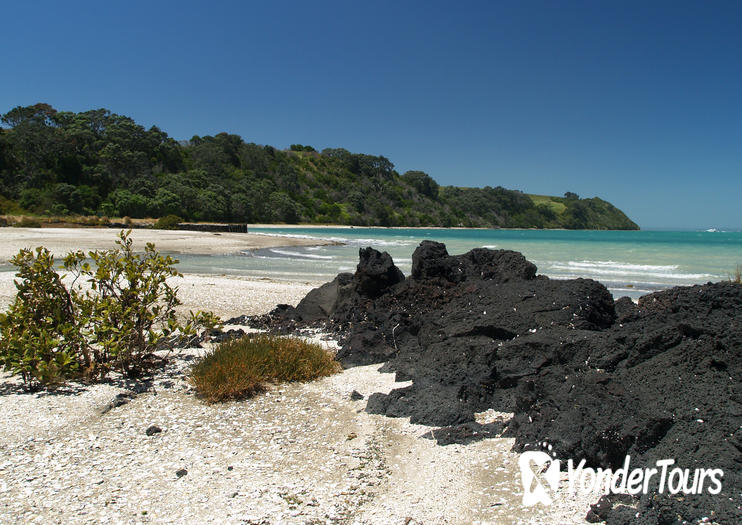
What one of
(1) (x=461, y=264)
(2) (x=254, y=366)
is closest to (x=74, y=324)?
(2) (x=254, y=366)

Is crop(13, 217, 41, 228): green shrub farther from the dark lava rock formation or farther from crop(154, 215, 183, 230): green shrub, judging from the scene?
the dark lava rock formation

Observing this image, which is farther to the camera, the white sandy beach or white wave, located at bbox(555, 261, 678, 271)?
white wave, located at bbox(555, 261, 678, 271)

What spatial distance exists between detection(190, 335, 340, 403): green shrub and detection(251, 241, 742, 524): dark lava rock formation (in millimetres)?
671

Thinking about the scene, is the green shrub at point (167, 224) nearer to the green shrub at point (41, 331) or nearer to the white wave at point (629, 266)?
the white wave at point (629, 266)

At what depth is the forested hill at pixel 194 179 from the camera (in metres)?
67.9

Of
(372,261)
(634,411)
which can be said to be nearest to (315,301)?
(372,261)

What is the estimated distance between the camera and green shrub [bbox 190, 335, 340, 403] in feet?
16.2

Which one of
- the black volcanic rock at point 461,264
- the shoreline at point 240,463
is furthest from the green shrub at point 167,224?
the shoreline at point 240,463

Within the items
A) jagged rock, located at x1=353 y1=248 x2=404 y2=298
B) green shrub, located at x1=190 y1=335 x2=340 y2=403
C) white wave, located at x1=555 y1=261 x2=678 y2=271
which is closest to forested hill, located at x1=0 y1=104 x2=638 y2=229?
white wave, located at x1=555 y1=261 x2=678 y2=271

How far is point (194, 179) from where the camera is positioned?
81.5 metres

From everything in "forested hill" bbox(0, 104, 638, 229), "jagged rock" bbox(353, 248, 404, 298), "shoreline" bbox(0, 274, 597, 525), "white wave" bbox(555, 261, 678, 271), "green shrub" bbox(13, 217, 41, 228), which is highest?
"forested hill" bbox(0, 104, 638, 229)

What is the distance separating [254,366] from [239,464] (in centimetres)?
159

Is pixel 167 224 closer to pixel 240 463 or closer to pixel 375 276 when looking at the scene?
pixel 375 276

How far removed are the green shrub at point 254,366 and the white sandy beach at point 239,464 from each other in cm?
16
